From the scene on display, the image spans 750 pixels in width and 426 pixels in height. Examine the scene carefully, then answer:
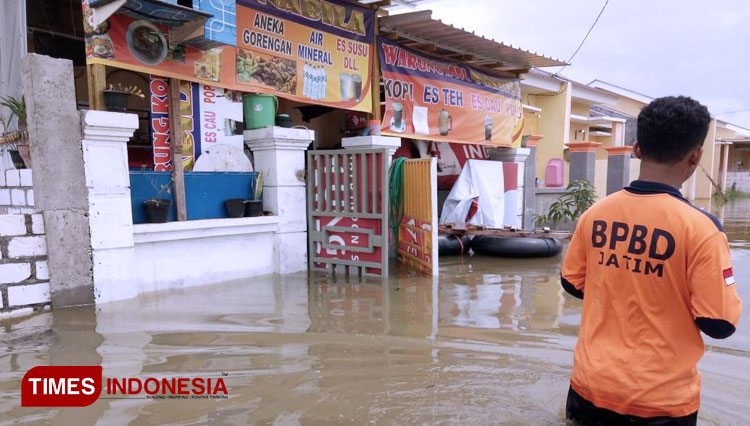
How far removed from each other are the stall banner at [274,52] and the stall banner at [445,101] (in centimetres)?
55

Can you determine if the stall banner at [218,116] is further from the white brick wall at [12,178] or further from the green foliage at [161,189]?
Answer: the white brick wall at [12,178]

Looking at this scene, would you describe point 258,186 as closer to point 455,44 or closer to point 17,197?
point 17,197

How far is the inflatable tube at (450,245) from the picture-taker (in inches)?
330

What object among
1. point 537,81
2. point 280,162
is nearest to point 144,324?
point 280,162

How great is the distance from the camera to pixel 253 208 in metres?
6.12

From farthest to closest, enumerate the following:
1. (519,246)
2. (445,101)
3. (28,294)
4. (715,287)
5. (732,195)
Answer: (732,195) < (445,101) < (519,246) < (28,294) < (715,287)

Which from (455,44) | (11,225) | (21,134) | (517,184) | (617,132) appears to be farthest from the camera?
(617,132)

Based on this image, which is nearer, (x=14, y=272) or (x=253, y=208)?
(x=14, y=272)

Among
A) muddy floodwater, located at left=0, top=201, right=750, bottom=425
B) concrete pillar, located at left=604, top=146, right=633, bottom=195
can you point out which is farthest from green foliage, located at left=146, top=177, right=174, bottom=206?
concrete pillar, located at left=604, top=146, right=633, bottom=195

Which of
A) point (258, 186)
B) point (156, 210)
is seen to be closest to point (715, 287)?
point (156, 210)

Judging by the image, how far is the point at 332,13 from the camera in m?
6.97

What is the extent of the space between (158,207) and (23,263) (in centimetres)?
128

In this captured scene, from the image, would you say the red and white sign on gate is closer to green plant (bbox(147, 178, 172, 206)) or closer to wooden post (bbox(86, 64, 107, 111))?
green plant (bbox(147, 178, 172, 206))

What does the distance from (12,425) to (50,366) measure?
81 centimetres
